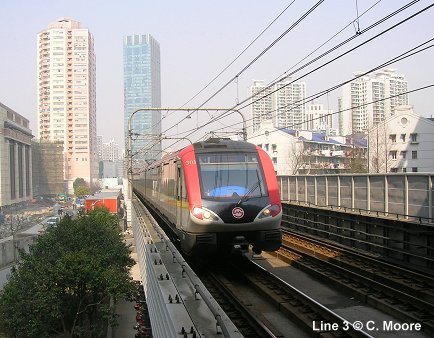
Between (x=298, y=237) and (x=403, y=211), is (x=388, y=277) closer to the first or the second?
(x=403, y=211)

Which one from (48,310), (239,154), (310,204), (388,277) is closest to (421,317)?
(388,277)

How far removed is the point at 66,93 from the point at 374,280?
132 m

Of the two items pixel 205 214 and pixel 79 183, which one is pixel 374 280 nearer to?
pixel 205 214

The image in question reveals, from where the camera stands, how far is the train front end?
968 centimetres

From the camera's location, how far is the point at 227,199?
386 inches

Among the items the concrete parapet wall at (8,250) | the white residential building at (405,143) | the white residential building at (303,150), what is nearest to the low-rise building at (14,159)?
the concrete parapet wall at (8,250)

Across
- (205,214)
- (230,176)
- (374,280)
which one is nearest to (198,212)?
A: (205,214)

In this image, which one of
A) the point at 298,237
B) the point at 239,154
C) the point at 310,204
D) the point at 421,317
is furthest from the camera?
the point at 310,204

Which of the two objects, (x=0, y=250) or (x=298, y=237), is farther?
(x=0, y=250)

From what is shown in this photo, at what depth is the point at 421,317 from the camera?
7359 mm

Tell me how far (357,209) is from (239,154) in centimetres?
656

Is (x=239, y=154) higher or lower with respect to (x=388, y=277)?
higher

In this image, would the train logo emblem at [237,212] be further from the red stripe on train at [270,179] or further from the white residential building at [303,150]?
the white residential building at [303,150]

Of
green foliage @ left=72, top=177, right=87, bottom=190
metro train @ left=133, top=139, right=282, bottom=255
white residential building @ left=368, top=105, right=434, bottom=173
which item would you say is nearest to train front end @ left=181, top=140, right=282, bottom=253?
metro train @ left=133, top=139, right=282, bottom=255
